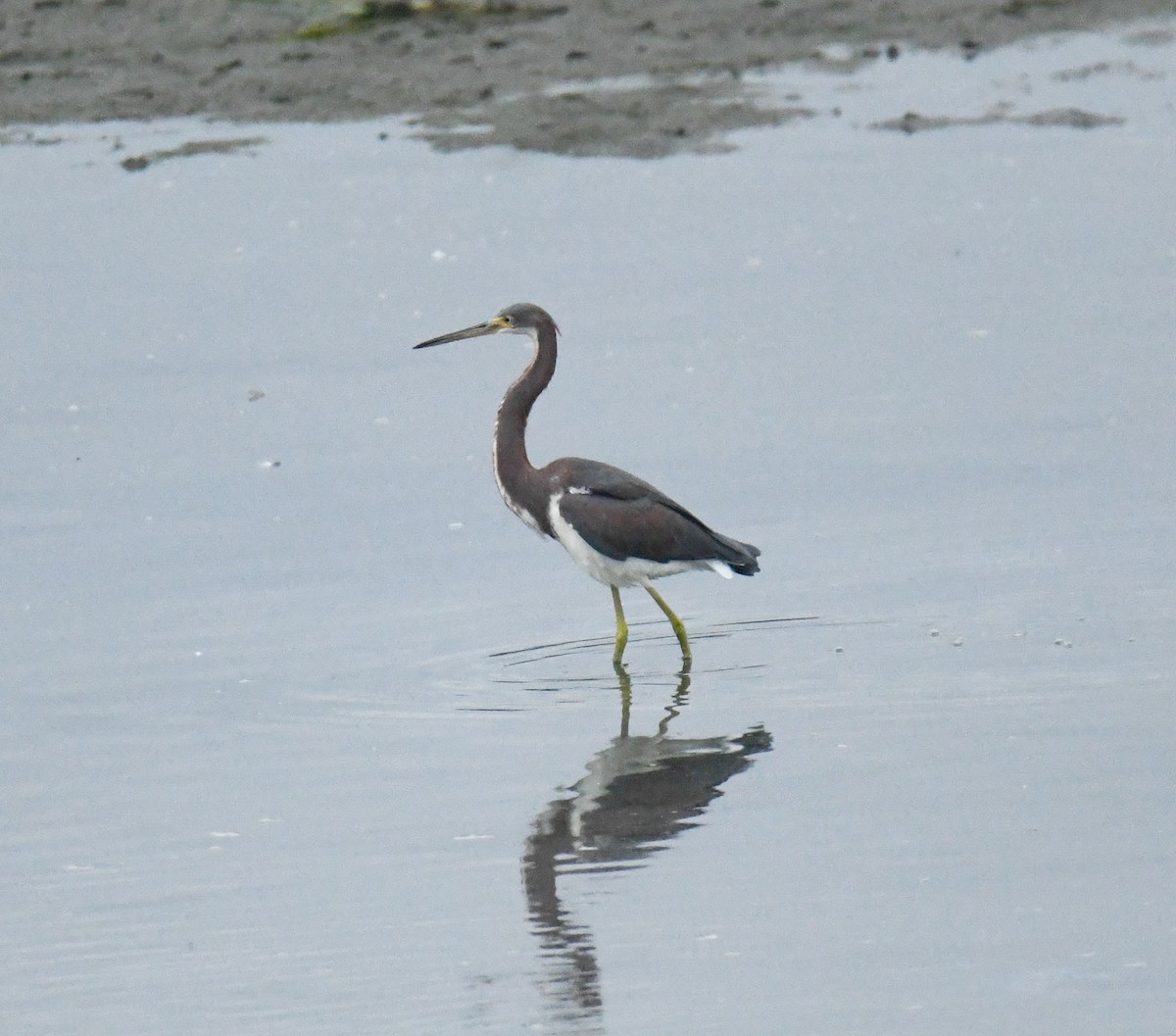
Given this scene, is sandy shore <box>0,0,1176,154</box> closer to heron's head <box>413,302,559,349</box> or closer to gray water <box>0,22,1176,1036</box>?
gray water <box>0,22,1176,1036</box>

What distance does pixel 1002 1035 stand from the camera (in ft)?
19.3

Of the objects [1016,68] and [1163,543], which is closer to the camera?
[1163,543]

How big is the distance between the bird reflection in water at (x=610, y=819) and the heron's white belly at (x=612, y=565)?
97cm

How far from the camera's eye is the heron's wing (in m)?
9.81

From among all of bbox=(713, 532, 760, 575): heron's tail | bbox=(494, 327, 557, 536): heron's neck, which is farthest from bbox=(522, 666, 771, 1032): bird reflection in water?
bbox=(494, 327, 557, 536): heron's neck

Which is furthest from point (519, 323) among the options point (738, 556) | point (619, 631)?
point (619, 631)

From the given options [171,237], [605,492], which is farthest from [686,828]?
[171,237]

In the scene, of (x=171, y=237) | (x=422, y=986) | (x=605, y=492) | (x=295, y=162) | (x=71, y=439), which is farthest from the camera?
(x=295, y=162)

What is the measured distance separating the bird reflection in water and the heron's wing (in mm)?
1021

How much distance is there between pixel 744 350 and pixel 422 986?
7846 millimetres

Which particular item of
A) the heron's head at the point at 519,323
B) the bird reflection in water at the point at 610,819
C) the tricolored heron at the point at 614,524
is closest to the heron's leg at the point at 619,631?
the tricolored heron at the point at 614,524

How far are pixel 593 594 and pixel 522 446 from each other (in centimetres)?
80

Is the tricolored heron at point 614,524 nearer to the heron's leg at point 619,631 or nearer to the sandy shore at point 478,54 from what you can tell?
the heron's leg at point 619,631

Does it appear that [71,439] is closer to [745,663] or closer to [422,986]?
[745,663]
